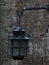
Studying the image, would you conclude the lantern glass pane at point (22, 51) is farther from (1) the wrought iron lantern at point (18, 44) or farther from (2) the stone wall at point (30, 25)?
(2) the stone wall at point (30, 25)

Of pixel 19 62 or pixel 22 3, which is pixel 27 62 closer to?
pixel 19 62

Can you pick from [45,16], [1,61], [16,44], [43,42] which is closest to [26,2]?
[45,16]

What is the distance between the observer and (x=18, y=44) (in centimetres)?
246

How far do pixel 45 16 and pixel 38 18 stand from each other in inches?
4.1

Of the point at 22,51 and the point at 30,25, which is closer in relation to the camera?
the point at 22,51

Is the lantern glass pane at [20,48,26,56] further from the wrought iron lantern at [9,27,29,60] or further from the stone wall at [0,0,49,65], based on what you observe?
the stone wall at [0,0,49,65]

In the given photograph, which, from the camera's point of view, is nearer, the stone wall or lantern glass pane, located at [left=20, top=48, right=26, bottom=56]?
lantern glass pane, located at [left=20, top=48, right=26, bottom=56]

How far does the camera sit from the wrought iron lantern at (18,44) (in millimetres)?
2326

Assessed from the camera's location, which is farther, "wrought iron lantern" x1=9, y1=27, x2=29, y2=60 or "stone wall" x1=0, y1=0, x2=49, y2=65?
"stone wall" x1=0, y1=0, x2=49, y2=65

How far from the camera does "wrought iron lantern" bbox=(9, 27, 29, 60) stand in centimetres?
233

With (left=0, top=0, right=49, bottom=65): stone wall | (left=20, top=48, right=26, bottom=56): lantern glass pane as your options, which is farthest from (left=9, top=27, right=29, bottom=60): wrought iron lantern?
(left=0, top=0, right=49, bottom=65): stone wall

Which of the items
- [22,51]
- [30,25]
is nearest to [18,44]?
[22,51]

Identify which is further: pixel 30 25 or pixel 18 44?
pixel 30 25

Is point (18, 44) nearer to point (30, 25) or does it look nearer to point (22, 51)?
point (22, 51)
